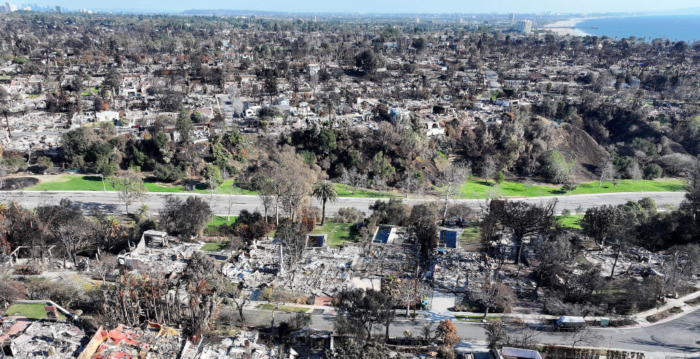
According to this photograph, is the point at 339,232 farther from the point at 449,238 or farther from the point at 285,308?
the point at 285,308

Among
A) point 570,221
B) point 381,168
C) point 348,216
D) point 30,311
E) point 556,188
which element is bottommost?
point 556,188

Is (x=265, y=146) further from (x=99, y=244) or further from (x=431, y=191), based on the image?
(x=99, y=244)

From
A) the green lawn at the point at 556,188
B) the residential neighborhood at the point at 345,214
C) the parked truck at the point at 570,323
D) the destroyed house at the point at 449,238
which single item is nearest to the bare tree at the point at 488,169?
the residential neighborhood at the point at 345,214

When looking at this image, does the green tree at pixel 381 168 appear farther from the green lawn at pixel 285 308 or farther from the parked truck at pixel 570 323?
the parked truck at pixel 570 323

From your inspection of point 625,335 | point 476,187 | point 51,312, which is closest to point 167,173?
point 51,312

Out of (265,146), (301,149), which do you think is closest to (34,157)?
(265,146)

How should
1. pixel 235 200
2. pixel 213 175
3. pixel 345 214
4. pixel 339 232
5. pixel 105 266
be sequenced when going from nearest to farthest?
pixel 105 266, pixel 339 232, pixel 345 214, pixel 235 200, pixel 213 175
